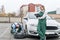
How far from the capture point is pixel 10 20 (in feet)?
78.3

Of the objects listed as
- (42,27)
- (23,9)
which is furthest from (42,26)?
(23,9)

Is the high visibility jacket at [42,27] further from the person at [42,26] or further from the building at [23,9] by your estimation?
the building at [23,9]

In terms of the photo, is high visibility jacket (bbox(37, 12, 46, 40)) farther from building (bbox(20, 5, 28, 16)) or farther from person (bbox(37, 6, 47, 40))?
building (bbox(20, 5, 28, 16))

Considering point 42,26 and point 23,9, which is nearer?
point 42,26

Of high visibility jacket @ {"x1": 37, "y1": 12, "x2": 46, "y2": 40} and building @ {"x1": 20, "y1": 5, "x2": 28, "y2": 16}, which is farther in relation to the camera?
building @ {"x1": 20, "y1": 5, "x2": 28, "y2": 16}

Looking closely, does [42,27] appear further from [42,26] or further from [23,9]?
[23,9]

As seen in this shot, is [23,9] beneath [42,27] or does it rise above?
above

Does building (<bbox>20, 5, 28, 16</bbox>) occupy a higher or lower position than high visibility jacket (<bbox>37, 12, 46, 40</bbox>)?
higher

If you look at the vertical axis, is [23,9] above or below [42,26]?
above

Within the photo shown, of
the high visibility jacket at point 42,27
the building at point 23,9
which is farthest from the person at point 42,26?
the building at point 23,9

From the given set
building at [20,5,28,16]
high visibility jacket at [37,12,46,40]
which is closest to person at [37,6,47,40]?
high visibility jacket at [37,12,46,40]

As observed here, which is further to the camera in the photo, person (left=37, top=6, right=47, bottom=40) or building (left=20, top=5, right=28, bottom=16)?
building (left=20, top=5, right=28, bottom=16)

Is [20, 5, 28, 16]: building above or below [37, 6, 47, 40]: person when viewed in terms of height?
above

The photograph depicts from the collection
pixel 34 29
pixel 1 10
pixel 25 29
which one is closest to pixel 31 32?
pixel 34 29
